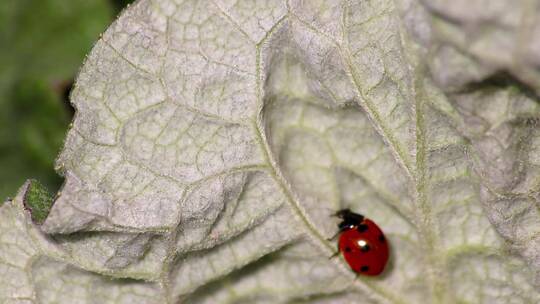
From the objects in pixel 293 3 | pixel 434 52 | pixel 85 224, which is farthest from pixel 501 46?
pixel 85 224

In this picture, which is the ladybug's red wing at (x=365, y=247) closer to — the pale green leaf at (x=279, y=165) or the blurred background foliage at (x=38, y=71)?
the pale green leaf at (x=279, y=165)

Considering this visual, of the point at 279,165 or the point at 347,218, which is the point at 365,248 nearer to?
the point at 347,218

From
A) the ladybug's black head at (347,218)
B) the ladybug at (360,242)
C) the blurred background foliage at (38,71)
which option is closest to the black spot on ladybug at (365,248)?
the ladybug at (360,242)

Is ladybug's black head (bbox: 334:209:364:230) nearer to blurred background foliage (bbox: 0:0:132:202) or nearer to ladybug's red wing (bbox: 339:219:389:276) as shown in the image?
ladybug's red wing (bbox: 339:219:389:276)

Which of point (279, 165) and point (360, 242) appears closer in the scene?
point (279, 165)

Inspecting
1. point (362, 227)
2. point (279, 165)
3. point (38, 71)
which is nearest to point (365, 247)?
point (362, 227)

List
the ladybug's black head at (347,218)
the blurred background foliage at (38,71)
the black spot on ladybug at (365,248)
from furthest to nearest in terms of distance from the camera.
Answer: the blurred background foliage at (38,71) < the ladybug's black head at (347,218) < the black spot on ladybug at (365,248)

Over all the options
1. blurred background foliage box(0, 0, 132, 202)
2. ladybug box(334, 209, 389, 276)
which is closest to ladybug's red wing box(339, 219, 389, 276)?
ladybug box(334, 209, 389, 276)
